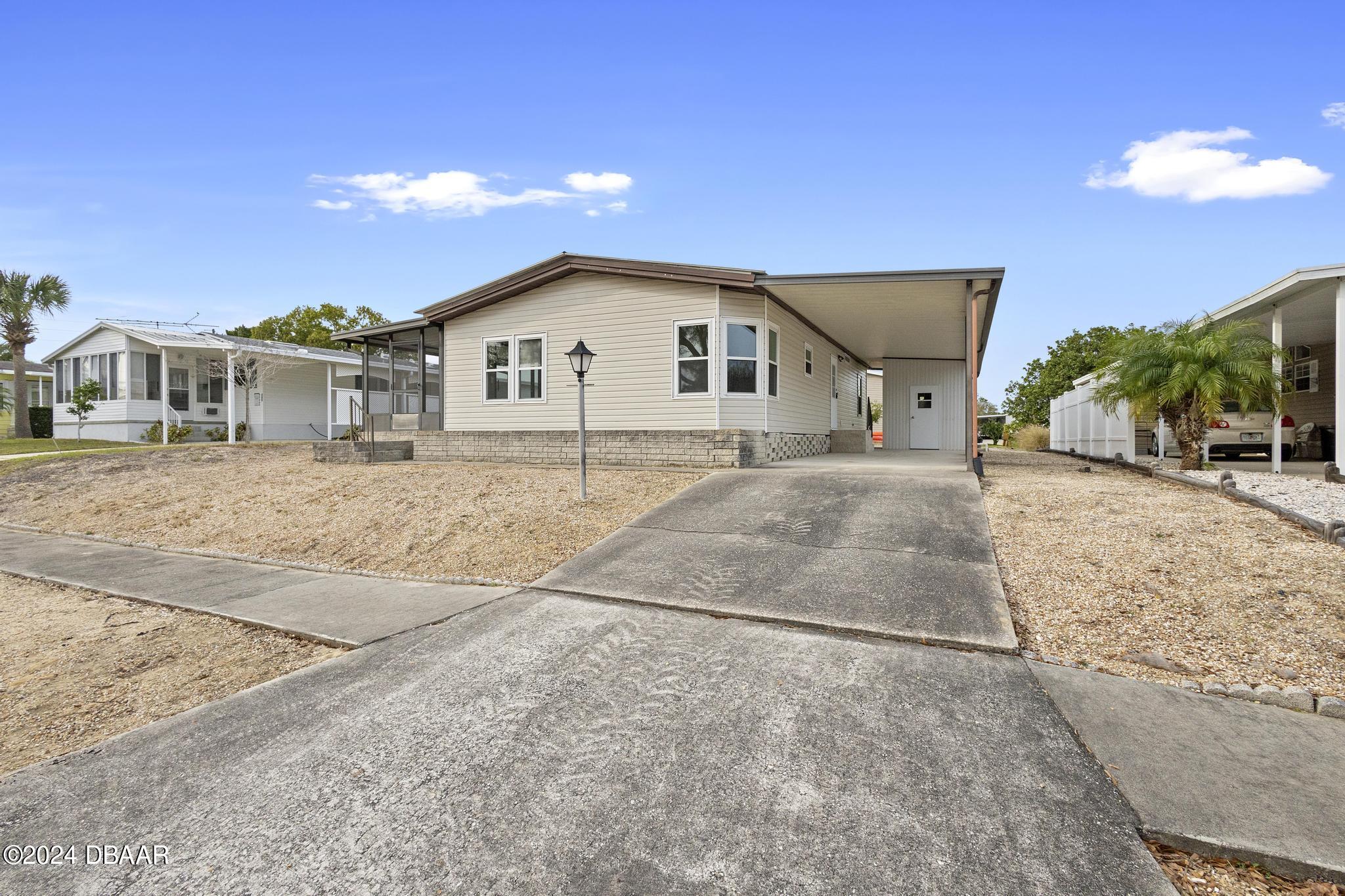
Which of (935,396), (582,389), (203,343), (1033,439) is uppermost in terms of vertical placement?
(203,343)

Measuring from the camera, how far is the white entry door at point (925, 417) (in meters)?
20.0

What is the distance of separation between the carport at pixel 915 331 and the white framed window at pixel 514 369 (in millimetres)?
5399

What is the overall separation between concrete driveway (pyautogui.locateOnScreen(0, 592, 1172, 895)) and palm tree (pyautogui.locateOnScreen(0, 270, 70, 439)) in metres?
31.9

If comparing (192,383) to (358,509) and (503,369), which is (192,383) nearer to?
(503,369)

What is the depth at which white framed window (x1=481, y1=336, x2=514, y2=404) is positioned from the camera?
14.3 meters

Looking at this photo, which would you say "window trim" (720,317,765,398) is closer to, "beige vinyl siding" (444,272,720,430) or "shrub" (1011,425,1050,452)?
"beige vinyl siding" (444,272,720,430)

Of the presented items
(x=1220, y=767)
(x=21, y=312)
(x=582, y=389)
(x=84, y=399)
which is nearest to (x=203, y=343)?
(x=84, y=399)

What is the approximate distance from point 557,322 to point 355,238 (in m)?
11.1

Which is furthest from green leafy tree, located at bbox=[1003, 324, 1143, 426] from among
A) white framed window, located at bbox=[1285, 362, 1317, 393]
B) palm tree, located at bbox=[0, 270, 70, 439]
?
palm tree, located at bbox=[0, 270, 70, 439]

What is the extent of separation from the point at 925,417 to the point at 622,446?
39.2ft

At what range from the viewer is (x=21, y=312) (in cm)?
2452

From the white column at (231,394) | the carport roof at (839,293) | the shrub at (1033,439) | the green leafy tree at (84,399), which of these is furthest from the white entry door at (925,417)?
the green leafy tree at (84,399)

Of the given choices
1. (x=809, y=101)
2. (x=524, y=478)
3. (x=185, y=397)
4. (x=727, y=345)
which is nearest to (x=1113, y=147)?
(x=809, y=101)

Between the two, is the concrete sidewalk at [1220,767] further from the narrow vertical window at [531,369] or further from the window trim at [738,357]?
the narrow vertical window at [531,369]
